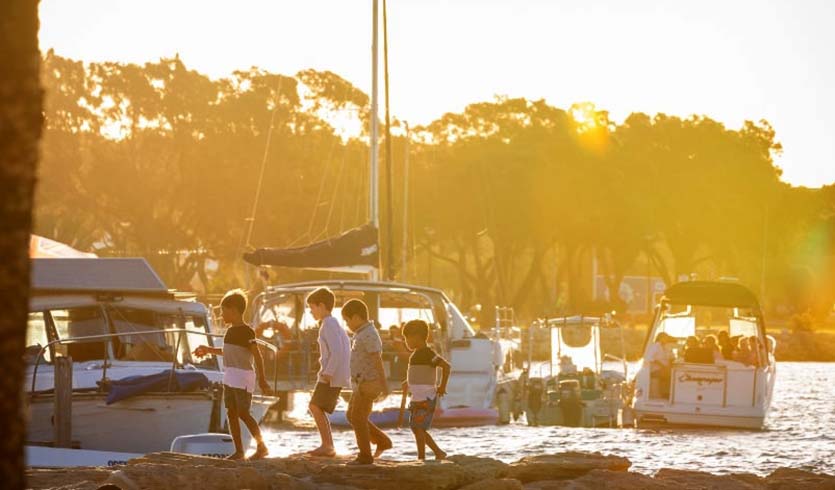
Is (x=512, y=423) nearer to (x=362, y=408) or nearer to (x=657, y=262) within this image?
(x=362, y=408)

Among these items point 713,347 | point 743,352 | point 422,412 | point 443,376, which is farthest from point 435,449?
point 743,352

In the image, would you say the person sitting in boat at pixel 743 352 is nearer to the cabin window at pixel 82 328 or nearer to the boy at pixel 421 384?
the cabin window at pixel 82 328

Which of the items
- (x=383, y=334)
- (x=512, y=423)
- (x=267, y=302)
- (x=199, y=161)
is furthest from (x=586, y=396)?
(x=199, y=161)

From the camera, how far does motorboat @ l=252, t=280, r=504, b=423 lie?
87.1 feet

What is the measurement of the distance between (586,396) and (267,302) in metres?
8.71

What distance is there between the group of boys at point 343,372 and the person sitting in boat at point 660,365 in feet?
42.9

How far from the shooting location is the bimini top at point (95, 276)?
18938mm

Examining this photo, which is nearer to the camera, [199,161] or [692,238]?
[199,161]

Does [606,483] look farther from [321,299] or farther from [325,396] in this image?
[321,299]

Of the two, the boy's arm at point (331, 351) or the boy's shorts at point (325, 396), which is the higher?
the boy's arm at point (331, 351)

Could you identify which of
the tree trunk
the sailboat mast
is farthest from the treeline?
the tree trunk

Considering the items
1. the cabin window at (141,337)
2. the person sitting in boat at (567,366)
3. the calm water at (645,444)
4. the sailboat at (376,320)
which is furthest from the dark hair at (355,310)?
the person sitting in boat at (567,366)

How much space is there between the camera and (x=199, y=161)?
6306cm

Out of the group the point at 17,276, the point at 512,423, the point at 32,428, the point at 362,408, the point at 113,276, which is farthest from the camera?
the point at 512,423
